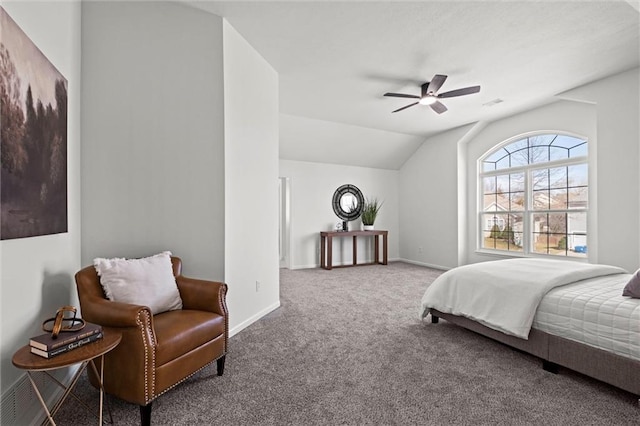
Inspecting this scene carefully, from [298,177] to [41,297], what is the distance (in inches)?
194

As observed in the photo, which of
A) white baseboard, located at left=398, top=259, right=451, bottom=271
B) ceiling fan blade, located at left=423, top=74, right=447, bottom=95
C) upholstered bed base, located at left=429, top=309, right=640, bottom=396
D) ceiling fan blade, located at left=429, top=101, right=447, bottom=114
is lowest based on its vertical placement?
white baseboard, located at left=398, top=259, right=451, bottom=271

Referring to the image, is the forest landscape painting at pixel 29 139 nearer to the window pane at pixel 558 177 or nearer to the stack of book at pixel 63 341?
the stack of book at pixel 63 341

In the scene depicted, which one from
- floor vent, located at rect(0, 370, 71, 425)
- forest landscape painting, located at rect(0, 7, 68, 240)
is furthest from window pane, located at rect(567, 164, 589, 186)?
floor vent, located at rect(0, 370, 71, 425)

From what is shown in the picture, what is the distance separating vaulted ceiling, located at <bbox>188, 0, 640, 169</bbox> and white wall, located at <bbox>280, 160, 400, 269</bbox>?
161cm

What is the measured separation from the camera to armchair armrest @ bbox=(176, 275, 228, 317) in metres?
2.21

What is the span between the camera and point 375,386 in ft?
6.75

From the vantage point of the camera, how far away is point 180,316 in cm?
206

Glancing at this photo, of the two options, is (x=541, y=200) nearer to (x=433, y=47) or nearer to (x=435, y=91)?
(x=435, y=91)

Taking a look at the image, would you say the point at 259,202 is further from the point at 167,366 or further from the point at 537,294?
the point at 537,294

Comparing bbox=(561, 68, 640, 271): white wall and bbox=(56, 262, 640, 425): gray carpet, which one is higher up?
bbox=(561, 68, 640, 271): white wall

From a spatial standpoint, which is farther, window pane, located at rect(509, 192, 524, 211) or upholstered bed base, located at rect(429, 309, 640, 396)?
window pane, located at rect(509, 192, 524, 211)

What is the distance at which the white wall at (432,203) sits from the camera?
6.23m

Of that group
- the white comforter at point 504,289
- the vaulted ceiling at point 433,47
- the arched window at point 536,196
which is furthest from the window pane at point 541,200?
the white comforter at point 504,289

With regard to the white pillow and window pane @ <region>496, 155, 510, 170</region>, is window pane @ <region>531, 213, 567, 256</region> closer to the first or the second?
window pane @ <region>496, 155, 510, 170</region>
